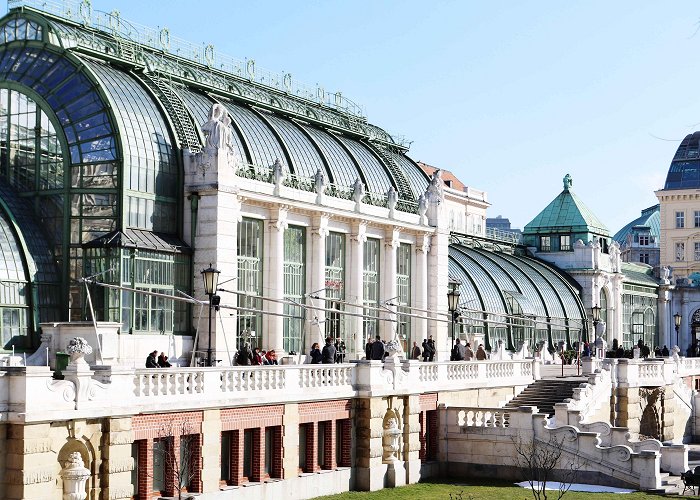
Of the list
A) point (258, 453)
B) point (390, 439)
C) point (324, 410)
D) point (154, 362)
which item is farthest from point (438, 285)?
point (258, 453)

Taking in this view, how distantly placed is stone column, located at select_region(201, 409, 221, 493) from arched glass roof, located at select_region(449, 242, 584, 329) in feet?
134

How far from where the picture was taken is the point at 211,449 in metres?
32.0

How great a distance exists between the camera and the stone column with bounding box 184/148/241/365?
149 ft

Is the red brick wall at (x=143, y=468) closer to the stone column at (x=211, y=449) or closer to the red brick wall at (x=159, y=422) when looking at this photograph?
the red brick wall at (x=159, y=422)

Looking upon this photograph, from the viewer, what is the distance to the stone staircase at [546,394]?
47.7 m

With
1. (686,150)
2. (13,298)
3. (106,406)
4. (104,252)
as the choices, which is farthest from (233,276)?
(686,150)

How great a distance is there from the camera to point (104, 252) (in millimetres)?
43250

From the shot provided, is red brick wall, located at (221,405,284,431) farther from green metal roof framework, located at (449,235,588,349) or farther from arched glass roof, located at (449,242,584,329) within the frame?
arched glass roof, located at (449,242,584,329)

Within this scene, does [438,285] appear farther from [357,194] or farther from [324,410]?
[324,410]

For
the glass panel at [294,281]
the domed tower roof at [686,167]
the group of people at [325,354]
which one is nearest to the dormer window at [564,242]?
the domed tower roof at [686,167]

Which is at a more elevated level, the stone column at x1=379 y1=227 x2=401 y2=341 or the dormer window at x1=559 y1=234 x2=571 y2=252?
the dormer window at x1=559 y1=234 x2=571 y2=252

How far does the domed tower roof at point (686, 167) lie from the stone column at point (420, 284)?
71.3 metres

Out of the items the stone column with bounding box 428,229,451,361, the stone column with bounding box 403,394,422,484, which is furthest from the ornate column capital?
the stone column with bounding box 428,229,451,361

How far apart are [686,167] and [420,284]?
73459 millimetres
